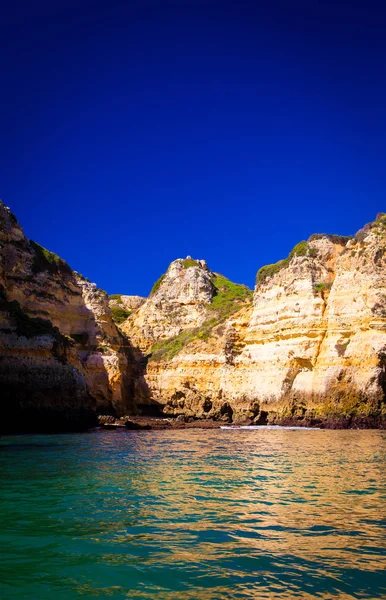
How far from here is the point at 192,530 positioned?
987cm

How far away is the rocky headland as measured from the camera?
3844 cm

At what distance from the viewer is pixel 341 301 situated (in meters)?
46.1

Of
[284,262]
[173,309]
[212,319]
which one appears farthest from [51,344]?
[173,309]

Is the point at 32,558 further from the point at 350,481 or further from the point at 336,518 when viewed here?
the point at 350,481

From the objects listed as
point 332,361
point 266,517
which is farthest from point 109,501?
point 332,361

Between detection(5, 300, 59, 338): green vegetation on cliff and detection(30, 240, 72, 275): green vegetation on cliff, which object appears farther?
detection(30, 240, 72, 275): green vegetation on cliff

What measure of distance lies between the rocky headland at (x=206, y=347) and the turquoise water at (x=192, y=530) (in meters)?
18.9

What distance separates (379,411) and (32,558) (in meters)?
35.5

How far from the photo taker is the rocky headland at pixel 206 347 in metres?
38.4

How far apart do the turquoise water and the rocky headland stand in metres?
18.9

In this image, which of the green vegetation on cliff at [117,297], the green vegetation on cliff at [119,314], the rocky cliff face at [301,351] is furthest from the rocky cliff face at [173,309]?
the green vegetation on cliff at [117,297]

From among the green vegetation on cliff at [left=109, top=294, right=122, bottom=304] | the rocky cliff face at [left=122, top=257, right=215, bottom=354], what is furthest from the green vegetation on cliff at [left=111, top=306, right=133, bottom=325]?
the rocky cliff face at [left=122, top=257, right=215, bottom=354]

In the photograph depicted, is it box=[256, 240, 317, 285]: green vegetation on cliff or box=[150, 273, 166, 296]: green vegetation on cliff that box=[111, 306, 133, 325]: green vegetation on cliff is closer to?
box=[150, 273, 166, 296]: green vegetation on cliff

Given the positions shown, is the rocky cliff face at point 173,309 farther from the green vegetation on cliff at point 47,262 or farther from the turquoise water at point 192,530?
the turquoise water at point 192,530
